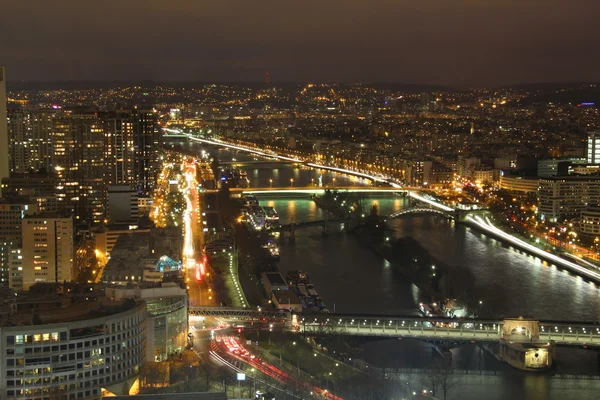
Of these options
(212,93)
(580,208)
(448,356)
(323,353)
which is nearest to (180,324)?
(323,353)

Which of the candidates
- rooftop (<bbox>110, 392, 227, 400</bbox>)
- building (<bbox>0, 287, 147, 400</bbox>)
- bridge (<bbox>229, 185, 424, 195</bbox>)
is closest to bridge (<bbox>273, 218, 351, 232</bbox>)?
→ bridge (<bbox>229, 185, 424, 195</bbox>)

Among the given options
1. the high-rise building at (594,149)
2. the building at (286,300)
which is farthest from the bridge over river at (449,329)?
the high-rise building at (594,149)

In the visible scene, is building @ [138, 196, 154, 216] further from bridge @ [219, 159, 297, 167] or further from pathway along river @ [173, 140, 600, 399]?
bridge @ [219, 159, 297, 167]

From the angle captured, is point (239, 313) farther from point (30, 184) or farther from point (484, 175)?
point (484, 175)

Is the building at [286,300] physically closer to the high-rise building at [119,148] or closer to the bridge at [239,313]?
the bridge at [239,313]

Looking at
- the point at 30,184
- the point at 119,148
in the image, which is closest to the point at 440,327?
the point at 30,184

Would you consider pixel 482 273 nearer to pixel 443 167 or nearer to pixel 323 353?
pixel 323 353
